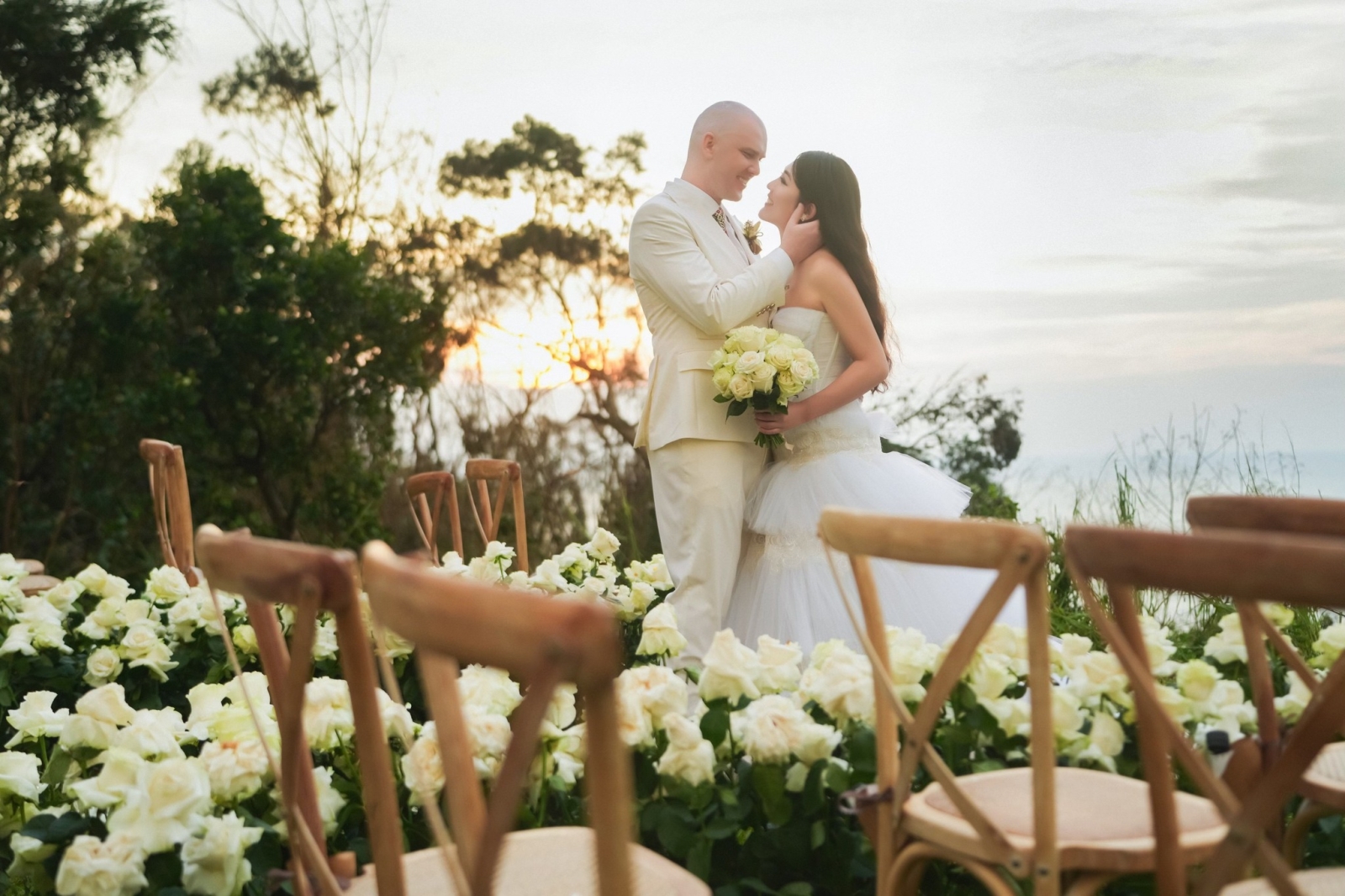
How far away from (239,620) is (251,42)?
862 cm

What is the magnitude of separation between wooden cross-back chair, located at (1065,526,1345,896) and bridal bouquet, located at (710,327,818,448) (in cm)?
230

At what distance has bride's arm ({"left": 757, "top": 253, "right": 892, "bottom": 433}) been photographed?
390cm

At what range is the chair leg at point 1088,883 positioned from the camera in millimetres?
1471

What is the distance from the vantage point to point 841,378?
392cm

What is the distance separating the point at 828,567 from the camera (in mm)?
3836

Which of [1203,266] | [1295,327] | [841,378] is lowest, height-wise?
[841,378]

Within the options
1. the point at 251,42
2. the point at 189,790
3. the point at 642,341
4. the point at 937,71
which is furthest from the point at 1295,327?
the point at 251,42

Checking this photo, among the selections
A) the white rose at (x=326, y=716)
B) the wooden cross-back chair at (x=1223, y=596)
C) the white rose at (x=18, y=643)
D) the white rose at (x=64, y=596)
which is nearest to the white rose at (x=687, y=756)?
the white rose at (x=326, y=716)

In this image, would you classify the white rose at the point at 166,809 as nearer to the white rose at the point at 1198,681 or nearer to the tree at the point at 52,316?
the white rose at the point at 1198,681

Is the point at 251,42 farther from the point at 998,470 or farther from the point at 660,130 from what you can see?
the point at 998,470

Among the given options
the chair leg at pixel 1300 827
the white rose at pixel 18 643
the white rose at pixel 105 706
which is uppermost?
the white rose at pixel 18 643

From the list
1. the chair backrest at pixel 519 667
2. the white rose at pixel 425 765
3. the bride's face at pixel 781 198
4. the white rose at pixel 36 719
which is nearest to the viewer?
the chair backrest at pixel 519 667

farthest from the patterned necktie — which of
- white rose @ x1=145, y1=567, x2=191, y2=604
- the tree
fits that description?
the tree

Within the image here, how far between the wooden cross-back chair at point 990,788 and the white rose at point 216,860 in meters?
0.96
